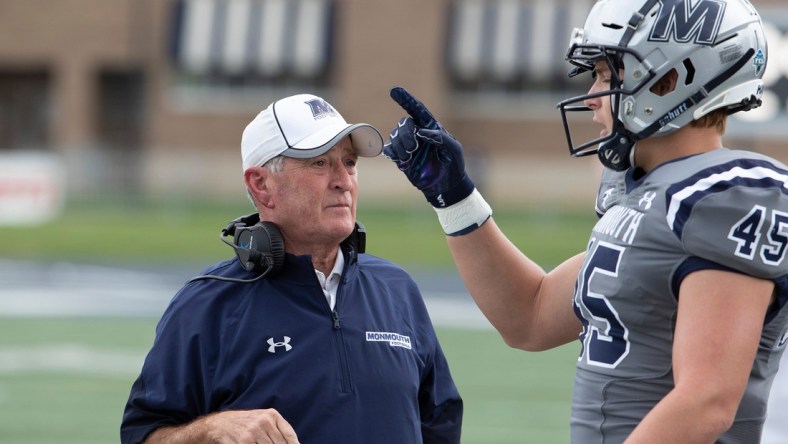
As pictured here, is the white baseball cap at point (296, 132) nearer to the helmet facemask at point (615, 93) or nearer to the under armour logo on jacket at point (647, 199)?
the helmet facemask at point (615, 93)

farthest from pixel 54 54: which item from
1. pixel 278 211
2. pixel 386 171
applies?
pixel 278 211

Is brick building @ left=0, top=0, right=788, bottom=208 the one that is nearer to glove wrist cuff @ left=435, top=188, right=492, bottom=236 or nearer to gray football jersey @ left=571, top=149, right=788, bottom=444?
glove wrist cuff @ left=435, top=188, right=492, bottom=236

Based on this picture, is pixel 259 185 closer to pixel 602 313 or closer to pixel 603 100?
pixel 603 100

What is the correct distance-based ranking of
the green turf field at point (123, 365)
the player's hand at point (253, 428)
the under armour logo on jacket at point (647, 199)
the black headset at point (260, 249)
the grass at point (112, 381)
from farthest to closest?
the green turf field at point (123, 365), the grass at point (112, 381), the black headset at point (260, 249), the player's hand at point (253, 428), the under armour logo on jacket at point (647, 199)

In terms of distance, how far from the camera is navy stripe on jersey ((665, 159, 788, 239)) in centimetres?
255

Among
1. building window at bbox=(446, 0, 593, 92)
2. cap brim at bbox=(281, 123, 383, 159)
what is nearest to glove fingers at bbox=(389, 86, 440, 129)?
cap brim at bbox=(281, 123, 383, 159)

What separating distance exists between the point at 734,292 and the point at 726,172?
0.82ft

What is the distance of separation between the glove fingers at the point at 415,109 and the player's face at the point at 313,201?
0.21 metres

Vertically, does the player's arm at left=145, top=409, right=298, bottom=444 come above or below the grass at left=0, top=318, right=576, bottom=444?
above

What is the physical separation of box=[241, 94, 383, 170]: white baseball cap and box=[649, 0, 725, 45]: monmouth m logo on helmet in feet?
3.12

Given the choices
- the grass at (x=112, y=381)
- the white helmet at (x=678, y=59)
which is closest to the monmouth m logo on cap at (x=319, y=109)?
the white helmet at (x=678, y=59)

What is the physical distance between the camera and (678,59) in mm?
2734

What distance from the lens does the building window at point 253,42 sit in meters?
38.5

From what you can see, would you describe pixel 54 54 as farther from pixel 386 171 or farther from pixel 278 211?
pixel 278 211
